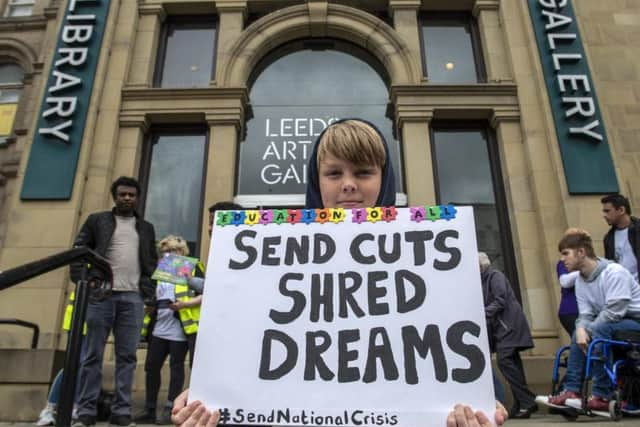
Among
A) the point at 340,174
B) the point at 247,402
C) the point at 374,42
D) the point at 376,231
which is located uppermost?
the point at 374,42

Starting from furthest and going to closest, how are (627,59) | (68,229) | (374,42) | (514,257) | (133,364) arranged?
(374,42) → (627,59) → (514,257) → (68,229) → (133,364)

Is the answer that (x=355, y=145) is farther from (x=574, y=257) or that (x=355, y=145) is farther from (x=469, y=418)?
(x=574, y=257)

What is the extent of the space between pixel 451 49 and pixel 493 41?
34.6 inches

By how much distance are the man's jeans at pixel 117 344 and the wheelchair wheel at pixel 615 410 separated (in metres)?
4.39

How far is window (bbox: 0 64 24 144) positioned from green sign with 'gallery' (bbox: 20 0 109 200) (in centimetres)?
217

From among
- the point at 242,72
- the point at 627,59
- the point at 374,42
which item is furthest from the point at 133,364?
the point at 627,59

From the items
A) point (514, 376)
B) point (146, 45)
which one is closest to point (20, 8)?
point (146, 45)

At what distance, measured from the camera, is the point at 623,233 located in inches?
211

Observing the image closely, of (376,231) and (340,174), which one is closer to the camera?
(376,231)

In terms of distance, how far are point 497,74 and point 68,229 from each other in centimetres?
837

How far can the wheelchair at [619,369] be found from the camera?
420 cm

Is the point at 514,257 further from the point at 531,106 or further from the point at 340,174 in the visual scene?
the point at 340,174

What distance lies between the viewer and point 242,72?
30.0ft

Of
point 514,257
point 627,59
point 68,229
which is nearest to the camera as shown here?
point 68,229
